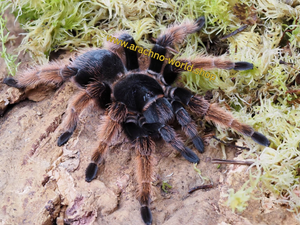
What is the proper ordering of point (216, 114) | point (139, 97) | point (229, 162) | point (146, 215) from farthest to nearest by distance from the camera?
point (139, 97) → point (216, 114) → point (229, 162) → point (146, 215)

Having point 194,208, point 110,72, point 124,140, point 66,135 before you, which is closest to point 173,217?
point 194,208

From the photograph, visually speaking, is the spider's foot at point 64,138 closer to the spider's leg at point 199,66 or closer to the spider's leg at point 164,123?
the spider's leg at point 164,123

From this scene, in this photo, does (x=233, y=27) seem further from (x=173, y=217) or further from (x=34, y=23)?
(x=34, y=23)

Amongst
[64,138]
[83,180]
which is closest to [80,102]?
[64,138]

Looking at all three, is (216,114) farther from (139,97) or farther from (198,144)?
(139,97)

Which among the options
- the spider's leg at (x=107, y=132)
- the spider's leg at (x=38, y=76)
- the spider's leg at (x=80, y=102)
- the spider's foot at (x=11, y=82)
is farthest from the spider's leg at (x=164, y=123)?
the spider's foot at (x=11, y=82)

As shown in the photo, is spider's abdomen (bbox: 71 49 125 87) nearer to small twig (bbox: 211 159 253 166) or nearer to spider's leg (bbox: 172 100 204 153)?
spider's leg (bbox: 172 100 204 153)
